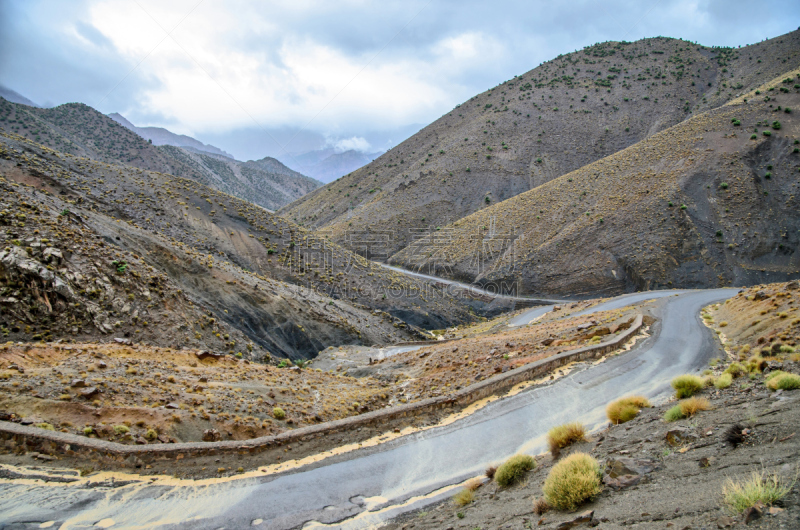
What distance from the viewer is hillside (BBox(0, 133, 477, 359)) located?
16.0 meters

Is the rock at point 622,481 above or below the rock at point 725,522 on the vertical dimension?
below

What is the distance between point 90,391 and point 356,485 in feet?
23.6

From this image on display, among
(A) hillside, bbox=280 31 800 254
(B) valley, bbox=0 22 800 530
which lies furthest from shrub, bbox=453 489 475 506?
Result: (A) hillside, bbox=280 31 800 254

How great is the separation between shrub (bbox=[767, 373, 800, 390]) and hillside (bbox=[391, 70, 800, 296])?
3527cm

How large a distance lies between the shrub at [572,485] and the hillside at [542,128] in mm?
58688

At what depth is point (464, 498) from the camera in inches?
291

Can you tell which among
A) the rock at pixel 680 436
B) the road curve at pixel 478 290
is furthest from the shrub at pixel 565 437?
the road curve at pixel 478 290

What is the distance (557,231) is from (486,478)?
1739 inches

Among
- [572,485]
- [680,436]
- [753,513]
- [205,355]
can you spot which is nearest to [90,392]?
[205,355]

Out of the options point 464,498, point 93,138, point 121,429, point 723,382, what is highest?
point 93,138

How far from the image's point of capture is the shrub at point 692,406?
25.0ft

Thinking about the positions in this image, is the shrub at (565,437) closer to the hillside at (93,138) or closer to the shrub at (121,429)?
the shrub at (121,429)

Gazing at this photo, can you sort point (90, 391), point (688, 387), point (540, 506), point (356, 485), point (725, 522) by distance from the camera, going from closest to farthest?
point (725, 522) → point (540, 506) → point (356, 485) → point (688, 387) → point (90, 391)

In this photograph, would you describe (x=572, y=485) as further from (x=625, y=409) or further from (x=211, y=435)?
(x=211, y=435)
